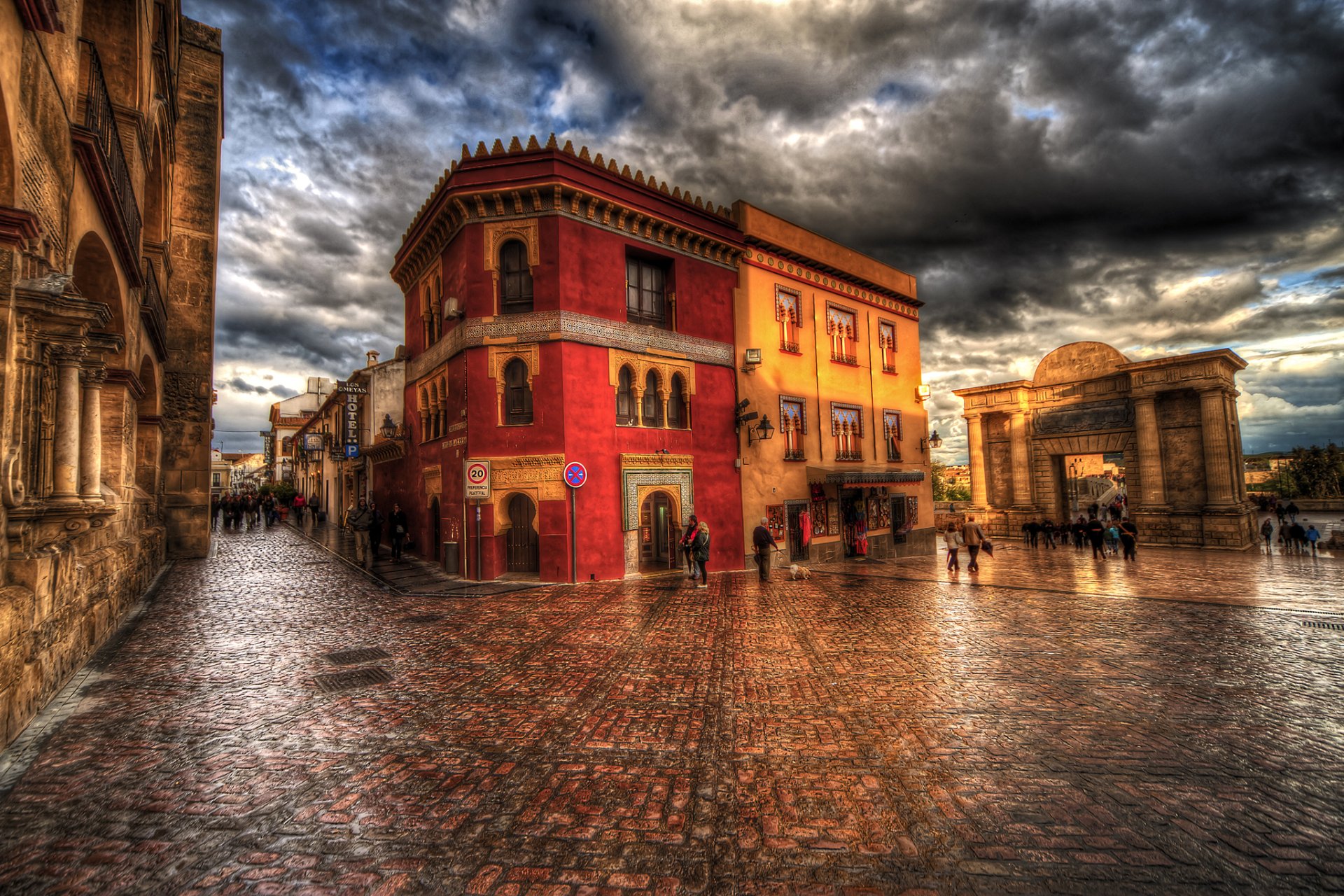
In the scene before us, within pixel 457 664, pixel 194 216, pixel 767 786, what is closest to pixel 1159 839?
pixel 767 786

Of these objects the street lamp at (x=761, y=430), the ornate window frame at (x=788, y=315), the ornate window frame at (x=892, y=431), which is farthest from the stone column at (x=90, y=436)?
the ornate window frame at (x=892, y=431)

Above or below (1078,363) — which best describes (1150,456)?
below

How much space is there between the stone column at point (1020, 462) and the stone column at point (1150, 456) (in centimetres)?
499

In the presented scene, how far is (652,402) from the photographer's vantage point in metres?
16.9

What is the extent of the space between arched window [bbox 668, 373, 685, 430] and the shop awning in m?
5.54

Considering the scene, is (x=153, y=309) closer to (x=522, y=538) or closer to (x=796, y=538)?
(x=522, y=538)

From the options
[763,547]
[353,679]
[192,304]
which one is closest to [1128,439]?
[763,547]

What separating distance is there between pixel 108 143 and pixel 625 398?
35.7 ft

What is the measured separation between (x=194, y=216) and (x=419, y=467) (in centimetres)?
1233

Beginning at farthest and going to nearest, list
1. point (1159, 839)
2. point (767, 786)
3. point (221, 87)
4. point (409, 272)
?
point (221, 87), point (409, 272), point (767, 786), point (1159, 839)

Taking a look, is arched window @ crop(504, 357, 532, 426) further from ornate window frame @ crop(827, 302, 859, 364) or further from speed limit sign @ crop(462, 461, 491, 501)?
ornate window frame @ crop(827, 302, 859, 364)

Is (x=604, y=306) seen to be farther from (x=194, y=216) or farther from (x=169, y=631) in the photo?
(x=194, y=216)

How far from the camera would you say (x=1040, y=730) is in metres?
5.38

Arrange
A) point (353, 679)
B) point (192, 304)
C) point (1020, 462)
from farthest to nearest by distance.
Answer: point (1020, 462), point (192, 304), point (353, 679)
